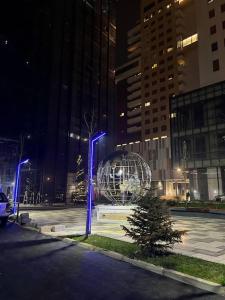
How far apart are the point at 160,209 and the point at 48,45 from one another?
5303 centimetres

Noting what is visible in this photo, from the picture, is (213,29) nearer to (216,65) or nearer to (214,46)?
Result: (214,46)

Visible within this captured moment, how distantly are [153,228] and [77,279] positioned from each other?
307 centimetres

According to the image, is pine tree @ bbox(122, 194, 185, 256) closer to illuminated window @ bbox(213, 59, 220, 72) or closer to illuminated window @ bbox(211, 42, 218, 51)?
illuminated window @ bbox(213, 59, 220, 72)

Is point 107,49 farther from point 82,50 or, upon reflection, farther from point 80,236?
point 80,236

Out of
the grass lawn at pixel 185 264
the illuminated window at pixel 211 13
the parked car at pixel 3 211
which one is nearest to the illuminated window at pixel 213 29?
the illuminated window at pixel 211 13

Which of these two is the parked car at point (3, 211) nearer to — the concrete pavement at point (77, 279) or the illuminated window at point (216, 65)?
the concrete pavement at point (77, 279)

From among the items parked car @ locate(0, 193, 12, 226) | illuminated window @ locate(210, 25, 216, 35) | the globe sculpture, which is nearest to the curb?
the globe sculpture

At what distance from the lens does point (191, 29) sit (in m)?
79.4

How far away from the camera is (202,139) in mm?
45094

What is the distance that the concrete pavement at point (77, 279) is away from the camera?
19.1 ft

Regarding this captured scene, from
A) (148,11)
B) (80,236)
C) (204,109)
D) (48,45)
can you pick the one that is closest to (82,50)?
(48,45)

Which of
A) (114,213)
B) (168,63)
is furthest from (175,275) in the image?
(168,63)

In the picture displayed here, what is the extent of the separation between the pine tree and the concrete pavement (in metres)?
1.01

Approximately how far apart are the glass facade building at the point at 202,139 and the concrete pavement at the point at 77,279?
37.3m
